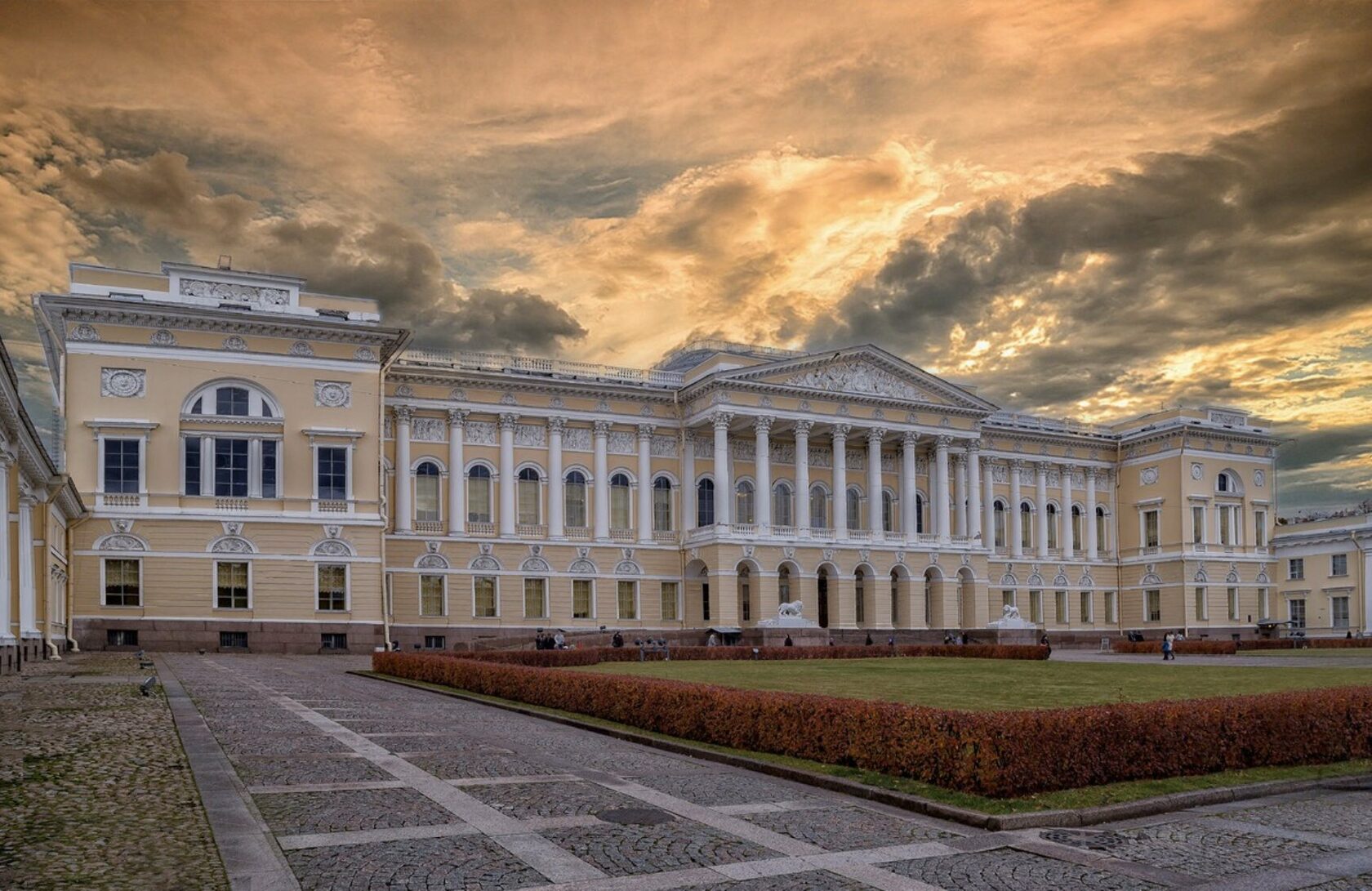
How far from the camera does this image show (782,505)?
2638 inches

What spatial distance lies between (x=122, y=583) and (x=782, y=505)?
3469 centimetres

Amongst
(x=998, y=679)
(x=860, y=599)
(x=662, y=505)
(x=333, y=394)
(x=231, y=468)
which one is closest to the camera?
(x=998, y=679)

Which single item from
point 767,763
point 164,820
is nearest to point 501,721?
point 767,763

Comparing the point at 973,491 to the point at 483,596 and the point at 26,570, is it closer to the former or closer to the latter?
the point at 483,596

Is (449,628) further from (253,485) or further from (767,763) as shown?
(767,763)

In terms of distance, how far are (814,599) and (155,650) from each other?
32481 mm

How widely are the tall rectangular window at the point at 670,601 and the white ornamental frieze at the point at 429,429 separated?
14316 mm

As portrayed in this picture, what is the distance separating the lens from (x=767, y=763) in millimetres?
15375

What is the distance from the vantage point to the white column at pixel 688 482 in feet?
209

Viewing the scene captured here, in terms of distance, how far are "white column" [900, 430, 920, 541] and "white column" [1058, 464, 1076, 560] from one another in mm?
14479

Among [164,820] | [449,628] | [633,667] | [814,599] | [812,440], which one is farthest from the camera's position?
[812,440]

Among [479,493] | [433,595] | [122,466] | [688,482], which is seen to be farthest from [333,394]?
[688,482]

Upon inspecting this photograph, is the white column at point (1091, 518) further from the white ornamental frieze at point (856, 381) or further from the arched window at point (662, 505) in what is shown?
the arched window at point (662, 505)

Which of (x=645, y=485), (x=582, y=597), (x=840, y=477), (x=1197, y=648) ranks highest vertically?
(x=840, y=477)
